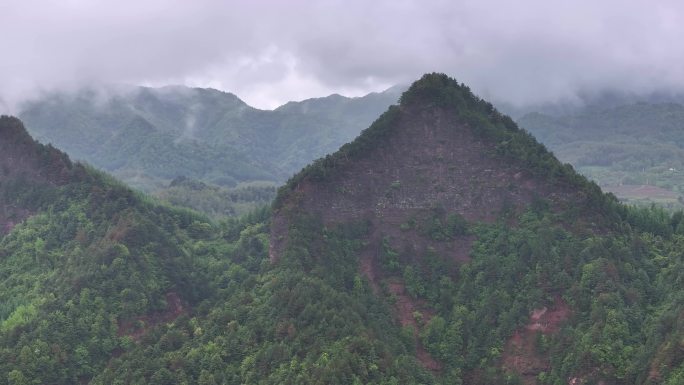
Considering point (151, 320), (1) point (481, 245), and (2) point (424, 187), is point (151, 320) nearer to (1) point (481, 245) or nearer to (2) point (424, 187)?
(2) point (424, 187)

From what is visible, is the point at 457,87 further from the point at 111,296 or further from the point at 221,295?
the point at 111,296

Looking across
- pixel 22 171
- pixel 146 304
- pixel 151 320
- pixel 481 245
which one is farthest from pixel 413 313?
pixel 22 171

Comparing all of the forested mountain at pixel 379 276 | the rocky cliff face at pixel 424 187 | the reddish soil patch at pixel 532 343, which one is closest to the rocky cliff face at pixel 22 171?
the forested mountain at pixel 379 276

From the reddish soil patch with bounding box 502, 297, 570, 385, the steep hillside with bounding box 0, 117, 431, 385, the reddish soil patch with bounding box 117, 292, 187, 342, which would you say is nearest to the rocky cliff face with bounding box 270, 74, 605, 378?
the steep hillside with bounding box 0, 117, 431, 385

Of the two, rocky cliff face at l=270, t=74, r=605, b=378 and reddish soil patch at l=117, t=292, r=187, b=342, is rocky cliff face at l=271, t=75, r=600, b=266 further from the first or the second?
reddish soil patch at l=117, t=292, r=187, b=342

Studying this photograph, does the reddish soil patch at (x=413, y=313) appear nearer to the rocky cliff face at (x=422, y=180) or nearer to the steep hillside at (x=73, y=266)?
the rocky cliff face at (x=422, y=180)
